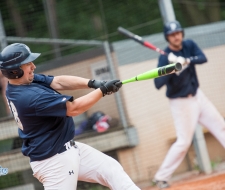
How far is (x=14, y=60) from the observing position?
4156 mm

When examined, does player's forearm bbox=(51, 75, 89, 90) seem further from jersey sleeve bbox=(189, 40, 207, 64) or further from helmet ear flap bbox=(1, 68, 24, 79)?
jersey sleeve bbox=(189, 40, 207, 64)

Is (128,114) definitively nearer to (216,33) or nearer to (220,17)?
(216,33)

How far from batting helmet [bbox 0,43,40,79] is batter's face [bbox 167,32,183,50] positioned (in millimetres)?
2791

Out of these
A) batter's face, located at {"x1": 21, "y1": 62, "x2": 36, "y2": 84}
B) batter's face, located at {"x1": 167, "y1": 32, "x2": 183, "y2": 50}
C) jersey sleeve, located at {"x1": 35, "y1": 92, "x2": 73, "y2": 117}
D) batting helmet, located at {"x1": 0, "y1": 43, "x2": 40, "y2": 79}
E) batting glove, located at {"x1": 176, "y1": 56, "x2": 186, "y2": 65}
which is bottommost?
batting glove, located at {"x1": 176, "y1": 56, "x2": 186, "y2": 65}

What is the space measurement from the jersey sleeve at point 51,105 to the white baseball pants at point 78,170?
0.38 m

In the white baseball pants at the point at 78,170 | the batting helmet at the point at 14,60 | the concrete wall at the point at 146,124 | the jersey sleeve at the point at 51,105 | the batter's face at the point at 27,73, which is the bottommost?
the concrete wall at the point at 146,124

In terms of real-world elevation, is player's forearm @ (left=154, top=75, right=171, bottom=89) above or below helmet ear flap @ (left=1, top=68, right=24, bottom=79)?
below

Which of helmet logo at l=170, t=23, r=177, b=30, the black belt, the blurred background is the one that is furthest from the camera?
the blurred background

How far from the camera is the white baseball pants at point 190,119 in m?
6.62

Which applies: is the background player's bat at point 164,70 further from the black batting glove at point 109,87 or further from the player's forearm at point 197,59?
the player's forearm at point 197,59

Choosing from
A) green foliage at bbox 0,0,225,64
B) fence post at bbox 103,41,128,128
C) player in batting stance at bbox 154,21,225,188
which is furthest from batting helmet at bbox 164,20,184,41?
green foliage at bbox 0,0,225,64

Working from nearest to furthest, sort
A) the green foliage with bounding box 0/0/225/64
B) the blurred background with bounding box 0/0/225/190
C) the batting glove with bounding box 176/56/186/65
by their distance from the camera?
the batting glove with bounding box 176/56/186/65 → the blurred background with bounding box 0/0/225/190 → the green foliage with bounding box 0/0/225/64

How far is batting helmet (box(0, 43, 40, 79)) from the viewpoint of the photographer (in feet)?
13.6

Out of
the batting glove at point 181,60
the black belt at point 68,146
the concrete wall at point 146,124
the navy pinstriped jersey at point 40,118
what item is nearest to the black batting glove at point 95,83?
the navy pinstriped jersey at point 40,118
